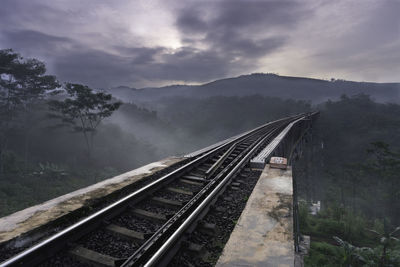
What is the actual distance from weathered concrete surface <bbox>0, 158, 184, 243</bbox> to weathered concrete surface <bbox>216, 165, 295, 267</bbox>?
252 cm

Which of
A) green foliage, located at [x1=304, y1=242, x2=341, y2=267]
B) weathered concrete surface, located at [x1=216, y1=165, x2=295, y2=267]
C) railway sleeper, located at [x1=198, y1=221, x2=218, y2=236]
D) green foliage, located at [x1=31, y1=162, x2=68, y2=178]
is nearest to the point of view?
weathered concrete surface, located at [x1=216, y1=165, x2=295, y2=267]

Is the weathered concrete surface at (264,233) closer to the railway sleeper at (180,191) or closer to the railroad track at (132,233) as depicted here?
the railroad track at (132,233)

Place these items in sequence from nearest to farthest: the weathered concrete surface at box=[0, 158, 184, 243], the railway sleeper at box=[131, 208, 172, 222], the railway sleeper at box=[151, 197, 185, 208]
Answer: the weathered concrete surface at box=[0, 158, 184, 243] → the railway sleeper at box=[131, 208, 172, 222] → the railway sleeper at box=[151, 197, 185, 208]

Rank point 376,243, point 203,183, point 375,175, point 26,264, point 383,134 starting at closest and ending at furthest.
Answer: point 26,264
point 203,183
point 376,243
point 375,175
point 383,134

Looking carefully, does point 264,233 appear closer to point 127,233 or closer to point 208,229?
point 208,229

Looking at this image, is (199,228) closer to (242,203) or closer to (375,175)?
(242,203)

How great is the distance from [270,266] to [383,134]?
224ft

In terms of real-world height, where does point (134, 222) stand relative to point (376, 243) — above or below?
above

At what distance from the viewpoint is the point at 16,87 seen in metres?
25.7

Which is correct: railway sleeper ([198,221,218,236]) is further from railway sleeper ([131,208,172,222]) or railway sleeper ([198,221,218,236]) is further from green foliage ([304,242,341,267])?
green foliage ([304,242,341,267])

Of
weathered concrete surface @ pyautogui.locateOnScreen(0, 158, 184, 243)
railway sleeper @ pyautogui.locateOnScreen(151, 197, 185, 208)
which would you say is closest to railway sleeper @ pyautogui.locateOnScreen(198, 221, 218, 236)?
railway sleeper @ pyautogui.locateOnScreen(151, 197, 185, 208)

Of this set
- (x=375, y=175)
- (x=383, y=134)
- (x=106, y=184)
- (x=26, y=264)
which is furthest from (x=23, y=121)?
(x=383, y=134)

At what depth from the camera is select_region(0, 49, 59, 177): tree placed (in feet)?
79.0

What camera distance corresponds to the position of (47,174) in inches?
870
